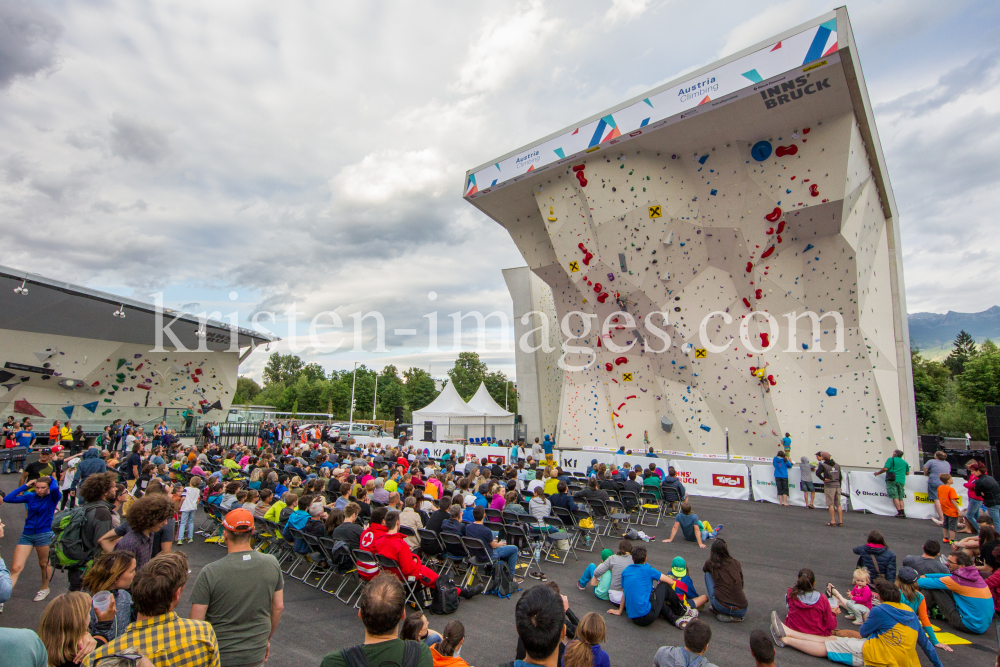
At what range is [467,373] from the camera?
72688 mm

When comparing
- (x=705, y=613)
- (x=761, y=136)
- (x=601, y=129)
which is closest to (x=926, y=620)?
(x=705, y=613)

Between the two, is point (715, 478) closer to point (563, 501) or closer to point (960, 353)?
point (563, 501)

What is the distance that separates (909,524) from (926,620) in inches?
263

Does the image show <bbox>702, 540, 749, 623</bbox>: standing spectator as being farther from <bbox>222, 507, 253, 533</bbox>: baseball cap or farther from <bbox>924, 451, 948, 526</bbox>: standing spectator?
<bbox>924, 451, 948, 526</bbox>: standing spectator

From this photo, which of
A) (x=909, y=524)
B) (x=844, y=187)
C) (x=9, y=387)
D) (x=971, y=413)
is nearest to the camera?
(x=909, y=524)

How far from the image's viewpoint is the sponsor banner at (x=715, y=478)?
12760 millimetres

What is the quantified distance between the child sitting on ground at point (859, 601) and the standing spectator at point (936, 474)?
19.5 ft

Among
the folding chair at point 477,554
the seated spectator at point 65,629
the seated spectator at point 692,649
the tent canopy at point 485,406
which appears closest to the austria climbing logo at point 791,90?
the folding chair at point 477,554

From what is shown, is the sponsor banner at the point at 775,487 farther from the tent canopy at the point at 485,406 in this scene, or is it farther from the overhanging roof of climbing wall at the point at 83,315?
the overhanging roof of climbing wall at the point at 83,315

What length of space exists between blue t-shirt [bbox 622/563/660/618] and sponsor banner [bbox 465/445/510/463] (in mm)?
12701

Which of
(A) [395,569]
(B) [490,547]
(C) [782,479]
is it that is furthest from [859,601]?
(C) [782,479]

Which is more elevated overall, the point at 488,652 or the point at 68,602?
the point at 68,602

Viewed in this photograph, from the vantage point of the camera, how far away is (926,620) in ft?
15.7

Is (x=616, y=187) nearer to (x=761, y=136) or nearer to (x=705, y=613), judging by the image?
(x=761, y=136)
